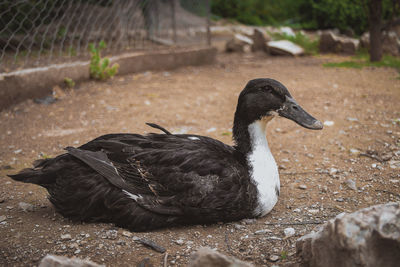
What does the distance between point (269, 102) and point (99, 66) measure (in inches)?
179

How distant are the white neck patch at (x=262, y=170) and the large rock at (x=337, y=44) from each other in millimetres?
8148

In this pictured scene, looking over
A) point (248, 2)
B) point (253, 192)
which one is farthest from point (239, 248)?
point (248, 2)

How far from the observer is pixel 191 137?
3486 mm

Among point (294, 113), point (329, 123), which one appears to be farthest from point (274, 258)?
point (329, 123)

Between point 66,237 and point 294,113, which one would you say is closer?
point 66,237

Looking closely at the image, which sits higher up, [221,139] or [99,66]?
[99,66]

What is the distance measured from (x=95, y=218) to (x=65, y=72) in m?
4.19

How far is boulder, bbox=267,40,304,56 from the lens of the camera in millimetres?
10680

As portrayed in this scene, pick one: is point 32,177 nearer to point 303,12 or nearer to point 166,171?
point 166,171

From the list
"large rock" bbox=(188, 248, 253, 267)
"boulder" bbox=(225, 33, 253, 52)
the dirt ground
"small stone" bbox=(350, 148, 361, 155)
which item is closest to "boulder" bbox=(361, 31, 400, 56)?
the dirt ground

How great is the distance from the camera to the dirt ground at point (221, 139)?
284 cm

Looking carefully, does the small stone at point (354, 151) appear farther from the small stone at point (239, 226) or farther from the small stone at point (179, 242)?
the small stone at point (179, 242)

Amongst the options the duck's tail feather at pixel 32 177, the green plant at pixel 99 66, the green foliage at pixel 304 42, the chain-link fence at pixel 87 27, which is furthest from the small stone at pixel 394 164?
the green foliage at pixel 304 42

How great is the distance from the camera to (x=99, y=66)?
23.2 ft
